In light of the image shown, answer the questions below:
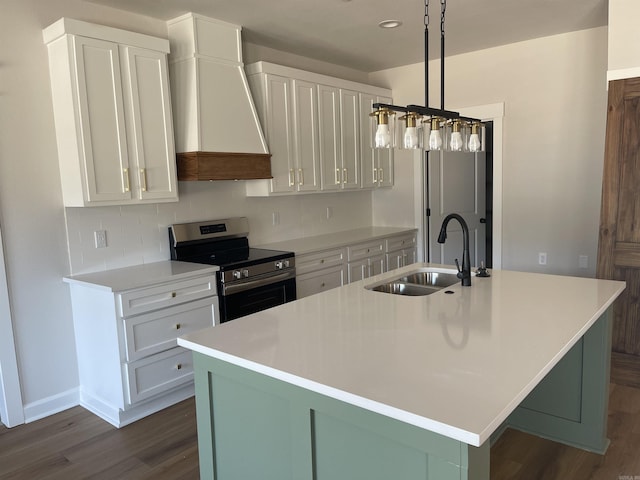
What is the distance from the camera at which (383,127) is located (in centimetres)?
199

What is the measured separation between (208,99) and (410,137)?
1814 millimetres

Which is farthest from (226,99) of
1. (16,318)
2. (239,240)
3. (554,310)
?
(554,310)

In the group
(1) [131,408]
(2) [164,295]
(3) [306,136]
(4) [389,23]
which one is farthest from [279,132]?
(1) [131,408]

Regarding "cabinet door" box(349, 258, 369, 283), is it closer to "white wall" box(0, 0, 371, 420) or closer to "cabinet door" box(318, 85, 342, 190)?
"cabinet door" box(318, 85, 342, 190)

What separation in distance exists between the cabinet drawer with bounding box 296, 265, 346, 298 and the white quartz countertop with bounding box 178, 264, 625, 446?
149 cm

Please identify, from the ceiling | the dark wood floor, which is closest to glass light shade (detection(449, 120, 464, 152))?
the ceiling

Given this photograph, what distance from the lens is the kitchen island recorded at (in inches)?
47.6

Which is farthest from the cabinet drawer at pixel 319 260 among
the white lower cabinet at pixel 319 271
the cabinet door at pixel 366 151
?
the cabinet door at pixel 366 151

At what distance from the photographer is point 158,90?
3107 mm

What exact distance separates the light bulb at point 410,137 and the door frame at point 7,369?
2307 mm

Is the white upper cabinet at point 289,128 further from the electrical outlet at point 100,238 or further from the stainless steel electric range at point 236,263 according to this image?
the electrical outlet at point 100,238

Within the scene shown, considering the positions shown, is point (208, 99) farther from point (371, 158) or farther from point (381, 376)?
point (381, 376)

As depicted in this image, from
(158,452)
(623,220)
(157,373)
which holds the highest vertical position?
(623,220)

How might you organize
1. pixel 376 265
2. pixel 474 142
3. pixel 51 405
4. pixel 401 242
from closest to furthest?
pixel 474 142, pixel 51 405, pixel 376 265, pixel 401 242
